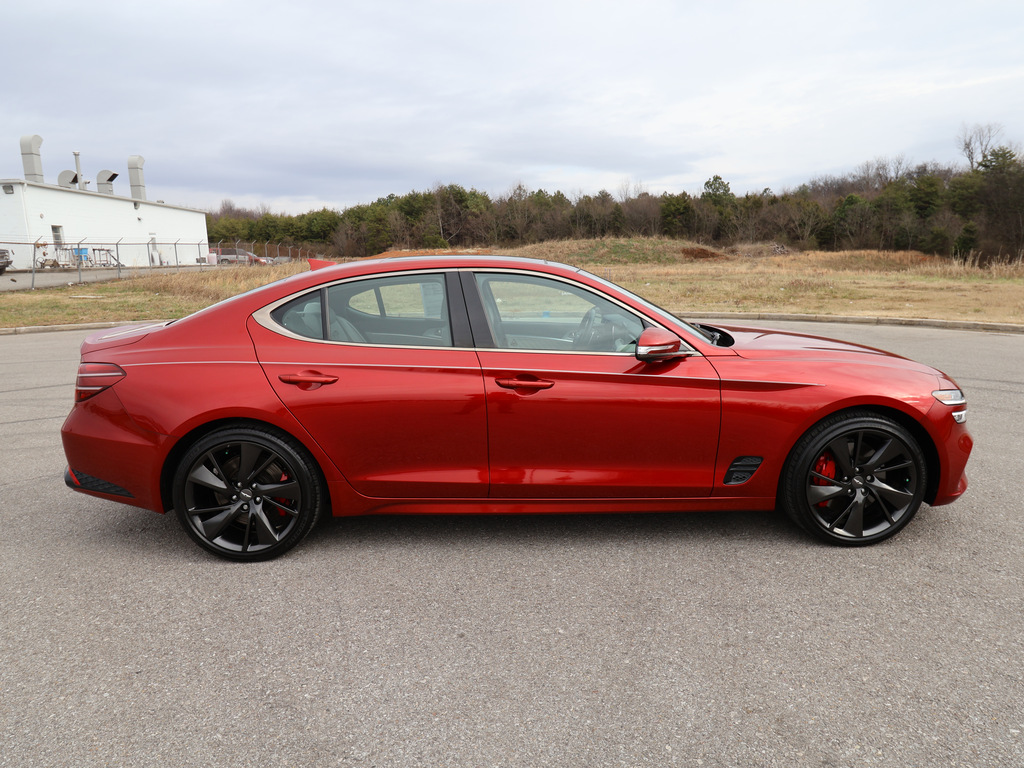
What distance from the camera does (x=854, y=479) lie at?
3707 millimetres

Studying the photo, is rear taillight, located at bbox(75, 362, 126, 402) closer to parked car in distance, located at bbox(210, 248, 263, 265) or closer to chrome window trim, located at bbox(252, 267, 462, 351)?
chrome window trim, located at bbox(252, 267, 462, 351)

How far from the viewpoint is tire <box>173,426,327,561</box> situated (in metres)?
3.57

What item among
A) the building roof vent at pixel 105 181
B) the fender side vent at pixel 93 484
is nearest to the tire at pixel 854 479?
the fender side vent at pixel 93 484

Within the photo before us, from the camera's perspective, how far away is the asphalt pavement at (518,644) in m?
2.30

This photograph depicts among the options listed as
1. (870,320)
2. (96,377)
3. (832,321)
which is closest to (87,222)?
(832,321)

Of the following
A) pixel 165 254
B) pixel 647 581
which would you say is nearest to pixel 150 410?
pixel 647 581

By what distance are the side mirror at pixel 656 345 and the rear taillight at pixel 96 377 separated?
2.68 metres

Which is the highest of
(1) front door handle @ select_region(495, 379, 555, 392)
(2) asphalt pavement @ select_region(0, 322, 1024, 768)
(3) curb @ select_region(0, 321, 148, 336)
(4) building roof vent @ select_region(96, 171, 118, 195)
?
(4) building roof vent @ select_region(96, 171, 118, 195)

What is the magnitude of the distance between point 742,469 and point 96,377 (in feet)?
11.3

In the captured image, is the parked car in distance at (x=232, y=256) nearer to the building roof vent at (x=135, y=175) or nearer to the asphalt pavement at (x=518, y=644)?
the building roof vent at (x=135, y=175)

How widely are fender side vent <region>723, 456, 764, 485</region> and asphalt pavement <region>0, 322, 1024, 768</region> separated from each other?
0.40 metres

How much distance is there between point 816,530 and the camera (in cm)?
375

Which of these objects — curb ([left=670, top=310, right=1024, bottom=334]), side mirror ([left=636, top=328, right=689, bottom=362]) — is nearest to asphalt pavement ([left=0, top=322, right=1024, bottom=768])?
side mirror ([left=636, top=328, right=689, bottom=362])

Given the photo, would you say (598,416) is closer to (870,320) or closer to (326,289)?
(326,289)
